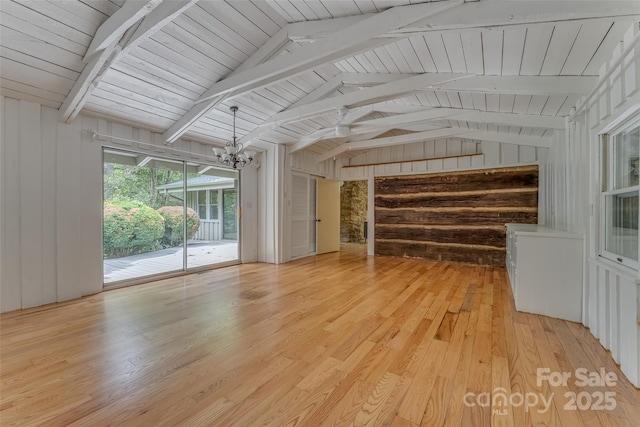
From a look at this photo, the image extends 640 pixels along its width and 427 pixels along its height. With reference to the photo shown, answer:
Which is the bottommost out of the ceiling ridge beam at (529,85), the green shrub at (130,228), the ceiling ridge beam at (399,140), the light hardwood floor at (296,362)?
the light hardwood floor at (296,362)

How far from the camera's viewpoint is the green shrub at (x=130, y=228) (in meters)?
4.06

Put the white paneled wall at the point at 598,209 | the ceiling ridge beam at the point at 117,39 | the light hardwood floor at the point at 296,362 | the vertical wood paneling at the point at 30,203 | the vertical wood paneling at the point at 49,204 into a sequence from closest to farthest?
the light hardwood floor at the point at 296,362, the white paneled wall at the point at 598,209, the ceiling ridge beam at the point at 117,39, the vertical wood paneling at the point at 30,203, the vertical wood paneling at the point at 49,204

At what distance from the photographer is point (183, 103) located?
3793 millimetres

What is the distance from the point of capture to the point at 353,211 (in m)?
10.0

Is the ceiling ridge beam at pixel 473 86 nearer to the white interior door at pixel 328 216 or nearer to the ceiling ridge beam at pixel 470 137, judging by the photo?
the ceiling ridge beam at pixel 470 137

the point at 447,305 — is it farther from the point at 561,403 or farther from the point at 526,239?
the point at 561,403

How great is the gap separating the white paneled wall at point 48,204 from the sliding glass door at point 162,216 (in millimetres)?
274

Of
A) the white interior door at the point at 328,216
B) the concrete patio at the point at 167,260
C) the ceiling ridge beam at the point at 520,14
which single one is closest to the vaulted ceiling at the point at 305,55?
the ceiling ridge beam at the point at 520,14

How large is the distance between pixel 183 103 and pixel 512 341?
15.5ft

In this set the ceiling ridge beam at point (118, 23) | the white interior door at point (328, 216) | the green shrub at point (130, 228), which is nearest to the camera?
the ceiling ridge beam at point (118, 23)

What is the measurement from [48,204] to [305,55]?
11.8ft

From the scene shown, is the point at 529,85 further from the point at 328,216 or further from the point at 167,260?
the point at 167,260

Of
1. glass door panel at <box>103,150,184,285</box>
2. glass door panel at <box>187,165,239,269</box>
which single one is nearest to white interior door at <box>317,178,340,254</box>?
glass door panel at <box>187,165,239,269</box>

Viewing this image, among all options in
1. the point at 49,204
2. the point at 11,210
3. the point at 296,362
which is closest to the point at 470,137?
the point at 296,362
